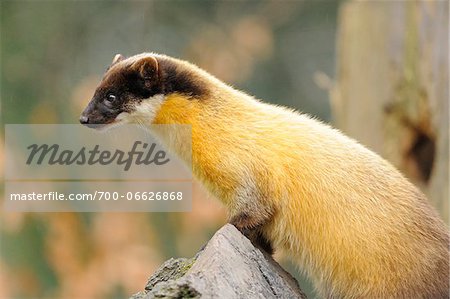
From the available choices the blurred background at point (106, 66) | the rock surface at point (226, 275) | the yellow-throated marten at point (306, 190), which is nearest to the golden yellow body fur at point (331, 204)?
the yellow-throated marten at point (306, 190)

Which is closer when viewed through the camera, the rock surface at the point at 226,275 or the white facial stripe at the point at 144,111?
the rock surface at the point at 226,275

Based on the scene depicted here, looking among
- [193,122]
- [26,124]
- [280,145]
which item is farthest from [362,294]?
[26,124]

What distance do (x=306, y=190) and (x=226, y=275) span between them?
1348 mm

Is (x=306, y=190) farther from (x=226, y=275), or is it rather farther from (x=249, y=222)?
(x=226, y=275)

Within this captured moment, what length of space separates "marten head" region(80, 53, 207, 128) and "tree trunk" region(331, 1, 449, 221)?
341 centimetres

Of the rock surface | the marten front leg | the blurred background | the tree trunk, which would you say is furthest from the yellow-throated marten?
the blurred background

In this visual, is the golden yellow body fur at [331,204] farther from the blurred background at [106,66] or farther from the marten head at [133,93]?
the blurred background at [106,66]

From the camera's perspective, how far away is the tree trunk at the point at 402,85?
8.91 meters

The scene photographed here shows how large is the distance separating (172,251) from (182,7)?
4.20 m

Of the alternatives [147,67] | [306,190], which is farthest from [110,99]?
[306,190]

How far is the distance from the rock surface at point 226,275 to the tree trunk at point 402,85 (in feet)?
11.9

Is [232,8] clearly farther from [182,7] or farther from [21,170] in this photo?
[21,170]

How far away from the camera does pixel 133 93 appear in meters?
6.39

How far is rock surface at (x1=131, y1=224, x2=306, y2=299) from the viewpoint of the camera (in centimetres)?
451
